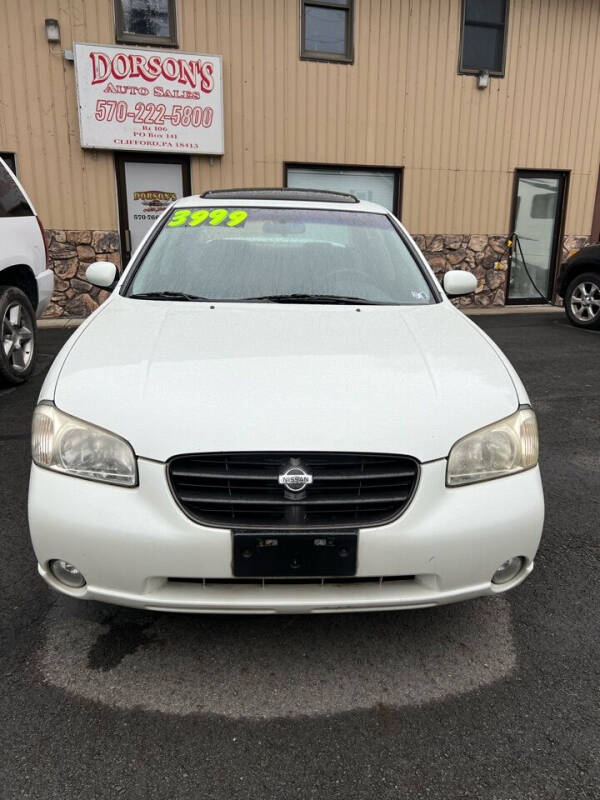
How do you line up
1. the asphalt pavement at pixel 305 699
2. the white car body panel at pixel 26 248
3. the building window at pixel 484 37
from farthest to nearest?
1. the building window at pixel 484 37
2. the white car body panel at pixel 26 248
3. the asphalt pavement at pixel 305 699

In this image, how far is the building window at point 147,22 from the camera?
28.5 feet

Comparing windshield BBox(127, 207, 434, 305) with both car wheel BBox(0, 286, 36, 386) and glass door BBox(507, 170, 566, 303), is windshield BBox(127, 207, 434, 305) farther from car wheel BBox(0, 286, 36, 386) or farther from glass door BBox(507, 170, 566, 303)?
glass door BBox(507, 170, 566, 303)

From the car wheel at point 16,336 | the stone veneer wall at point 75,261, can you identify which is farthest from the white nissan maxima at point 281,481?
the stone veneer wall at point 75,261

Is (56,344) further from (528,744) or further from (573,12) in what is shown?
(573,12)

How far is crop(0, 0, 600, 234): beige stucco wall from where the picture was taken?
8578mm

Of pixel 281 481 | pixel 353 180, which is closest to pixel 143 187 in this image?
pixel 353 180

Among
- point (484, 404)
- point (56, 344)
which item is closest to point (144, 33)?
point (56, 344)

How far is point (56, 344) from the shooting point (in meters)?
7.41

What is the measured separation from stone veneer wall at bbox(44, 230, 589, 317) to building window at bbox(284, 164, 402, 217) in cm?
86

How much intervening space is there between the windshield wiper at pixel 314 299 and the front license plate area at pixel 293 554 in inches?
52.8

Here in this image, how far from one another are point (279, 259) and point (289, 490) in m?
1.62

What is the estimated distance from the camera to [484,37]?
10.1 m

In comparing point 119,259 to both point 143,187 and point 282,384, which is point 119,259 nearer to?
point 143,187

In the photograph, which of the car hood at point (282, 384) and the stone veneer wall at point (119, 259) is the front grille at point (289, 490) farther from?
the stone veneer wall at point (119, 259)
